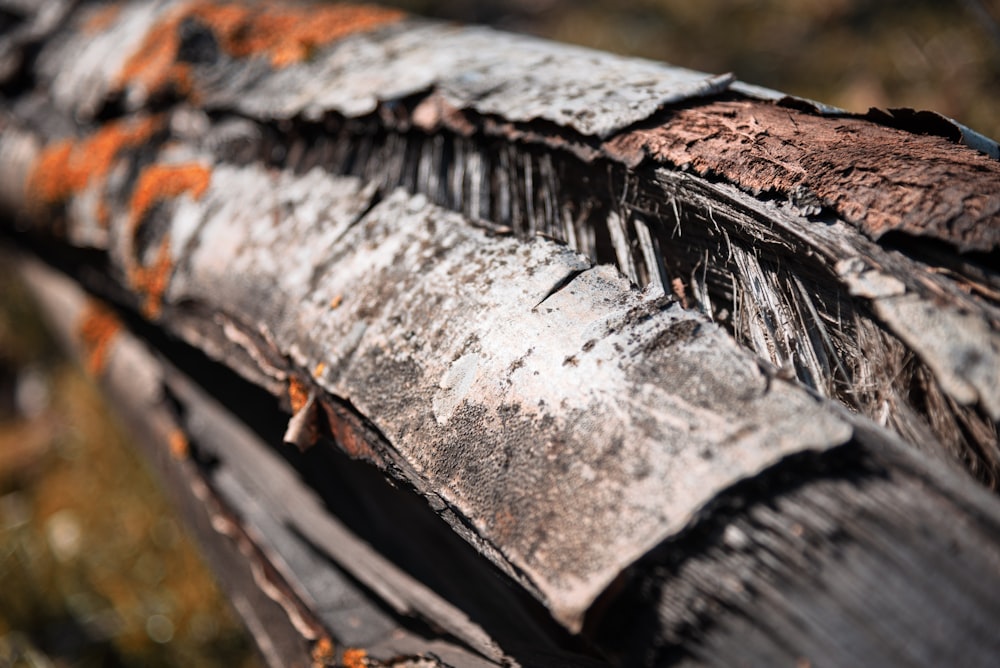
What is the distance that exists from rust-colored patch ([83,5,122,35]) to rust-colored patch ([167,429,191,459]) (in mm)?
1493

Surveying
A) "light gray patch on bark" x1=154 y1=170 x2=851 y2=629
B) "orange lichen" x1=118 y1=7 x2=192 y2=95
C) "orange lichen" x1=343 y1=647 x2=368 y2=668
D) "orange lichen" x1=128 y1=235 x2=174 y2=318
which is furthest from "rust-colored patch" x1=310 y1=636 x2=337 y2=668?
"orange lichen" x1=118 y1=7 x2=192 y2=95

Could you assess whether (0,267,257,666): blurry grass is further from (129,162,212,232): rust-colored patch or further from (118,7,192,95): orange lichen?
(118,7,192,95): orange lichen

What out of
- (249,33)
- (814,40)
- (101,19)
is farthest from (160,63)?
(814,40)

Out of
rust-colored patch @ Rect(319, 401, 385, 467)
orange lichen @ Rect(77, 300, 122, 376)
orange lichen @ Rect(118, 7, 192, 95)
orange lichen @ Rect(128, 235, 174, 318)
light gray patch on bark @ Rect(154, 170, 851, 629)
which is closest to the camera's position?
light gray patch on bark @ Rect(154, 170, 851, 629)

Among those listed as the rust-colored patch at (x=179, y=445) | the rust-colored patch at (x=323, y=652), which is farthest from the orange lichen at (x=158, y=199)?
the rust-colored patch at (x=323, y=652)

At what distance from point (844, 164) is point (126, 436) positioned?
10.2 feet

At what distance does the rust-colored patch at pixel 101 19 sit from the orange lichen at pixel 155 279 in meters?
1.30

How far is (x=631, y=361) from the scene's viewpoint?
88 cm

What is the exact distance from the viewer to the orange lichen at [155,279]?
1.63m

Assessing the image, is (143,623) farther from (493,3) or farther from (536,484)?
(493,3)

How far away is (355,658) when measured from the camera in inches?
52.5

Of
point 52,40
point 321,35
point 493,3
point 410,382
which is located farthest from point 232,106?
point 493,3

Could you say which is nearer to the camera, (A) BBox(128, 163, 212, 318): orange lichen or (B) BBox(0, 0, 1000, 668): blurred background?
(A) BBox(128, 163, 212, 318): orange lichen

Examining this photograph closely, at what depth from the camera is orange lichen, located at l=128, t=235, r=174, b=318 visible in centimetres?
163
